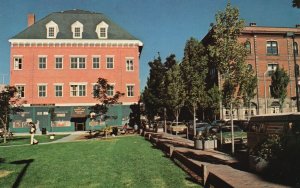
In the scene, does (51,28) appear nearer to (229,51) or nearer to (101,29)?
(101,29)

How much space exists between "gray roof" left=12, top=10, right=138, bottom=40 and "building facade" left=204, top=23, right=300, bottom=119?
15.9 metres

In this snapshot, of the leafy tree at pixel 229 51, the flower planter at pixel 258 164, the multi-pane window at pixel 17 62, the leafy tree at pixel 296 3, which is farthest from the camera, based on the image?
the multi-pane window at pixel 17 62

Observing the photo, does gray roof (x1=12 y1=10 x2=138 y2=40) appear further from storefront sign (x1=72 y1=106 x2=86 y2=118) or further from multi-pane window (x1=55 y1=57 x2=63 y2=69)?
storefront sign (x1=72 y1=106 x2=86 y2=118)

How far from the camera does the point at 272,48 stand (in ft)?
166

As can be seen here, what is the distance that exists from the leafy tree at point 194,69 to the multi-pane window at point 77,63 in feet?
84.9

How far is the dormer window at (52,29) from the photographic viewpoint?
4697cm

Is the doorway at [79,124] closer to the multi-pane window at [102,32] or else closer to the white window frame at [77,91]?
the white window frame at [77,91]

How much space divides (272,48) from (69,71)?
99.8 ft

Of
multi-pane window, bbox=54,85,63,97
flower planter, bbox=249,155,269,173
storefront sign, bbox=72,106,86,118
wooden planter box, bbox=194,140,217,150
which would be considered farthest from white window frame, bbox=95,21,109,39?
flower planter, bbox=249,155,269,173

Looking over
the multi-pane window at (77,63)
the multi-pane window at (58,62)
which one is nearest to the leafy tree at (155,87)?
the multi-pane window at (77,63)

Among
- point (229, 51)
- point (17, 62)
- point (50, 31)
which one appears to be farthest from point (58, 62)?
point (229, 51)

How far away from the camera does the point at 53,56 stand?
4622 centimetres

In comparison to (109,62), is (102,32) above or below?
above

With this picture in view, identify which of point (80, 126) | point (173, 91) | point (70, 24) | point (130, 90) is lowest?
point (80, 126)
